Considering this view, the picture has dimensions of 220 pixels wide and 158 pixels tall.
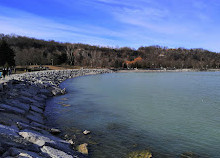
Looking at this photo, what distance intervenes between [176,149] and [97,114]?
513cm

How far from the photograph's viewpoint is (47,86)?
773 inches

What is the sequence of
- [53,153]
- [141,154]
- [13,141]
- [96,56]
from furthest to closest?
[96,56] < [141,154] < [13,141] < [53,153]

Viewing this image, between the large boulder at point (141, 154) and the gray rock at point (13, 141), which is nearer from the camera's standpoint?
the gray rock at point (13, 141)

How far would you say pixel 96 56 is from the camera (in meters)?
119

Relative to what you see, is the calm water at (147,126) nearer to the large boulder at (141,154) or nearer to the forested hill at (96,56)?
the large boulder at (141,154)

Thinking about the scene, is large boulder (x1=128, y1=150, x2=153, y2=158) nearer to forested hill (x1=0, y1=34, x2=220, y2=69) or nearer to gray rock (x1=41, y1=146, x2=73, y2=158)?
gray rock (x1=41, y1=146, x2=73, y2=158)

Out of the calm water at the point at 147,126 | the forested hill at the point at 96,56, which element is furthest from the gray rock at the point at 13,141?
the forested hill at the point at 96,56

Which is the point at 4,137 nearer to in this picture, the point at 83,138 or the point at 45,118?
the point at 83,138

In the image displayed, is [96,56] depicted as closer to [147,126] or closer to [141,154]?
[147,126]

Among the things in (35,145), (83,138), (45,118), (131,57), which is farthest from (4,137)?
(131,57)

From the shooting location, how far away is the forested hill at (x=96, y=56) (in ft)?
261

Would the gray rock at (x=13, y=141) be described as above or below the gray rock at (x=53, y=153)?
above

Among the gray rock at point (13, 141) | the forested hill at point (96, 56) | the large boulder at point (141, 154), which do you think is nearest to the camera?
the gray rock at point (13, 141)

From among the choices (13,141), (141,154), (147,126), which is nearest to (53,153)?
(13,141)
